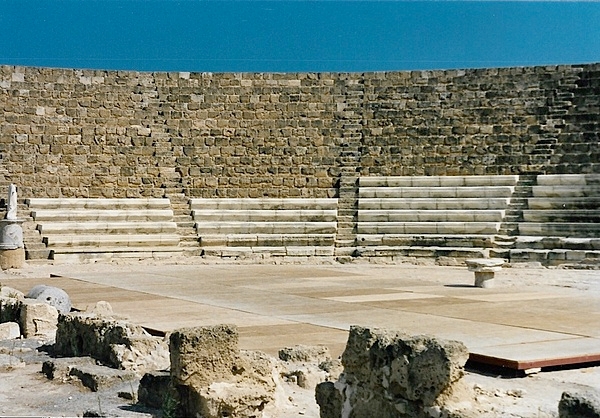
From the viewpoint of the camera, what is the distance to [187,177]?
22078 mm

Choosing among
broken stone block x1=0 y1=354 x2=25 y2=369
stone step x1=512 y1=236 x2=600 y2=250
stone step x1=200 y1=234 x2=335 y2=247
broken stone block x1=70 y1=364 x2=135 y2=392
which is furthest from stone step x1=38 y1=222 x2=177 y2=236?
broken stone block x1=70 y1=364 x2=135 y2=392

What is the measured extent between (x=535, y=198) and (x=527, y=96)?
3.17 metres

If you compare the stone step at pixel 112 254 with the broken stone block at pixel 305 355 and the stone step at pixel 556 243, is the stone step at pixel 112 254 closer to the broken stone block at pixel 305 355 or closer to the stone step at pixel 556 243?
the stone step at pixel 556 243

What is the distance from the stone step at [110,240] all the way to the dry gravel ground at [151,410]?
1153cm

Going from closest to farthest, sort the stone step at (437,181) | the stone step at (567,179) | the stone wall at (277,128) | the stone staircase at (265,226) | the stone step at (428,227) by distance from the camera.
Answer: the stone step at (428,227) < the stone step at (567,179) < the stone staircase at (265,226) < the stone step at (437,181) < the stone wall at (277,128)

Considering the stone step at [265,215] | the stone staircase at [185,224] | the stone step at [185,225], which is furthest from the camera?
the stone step at [265,215]

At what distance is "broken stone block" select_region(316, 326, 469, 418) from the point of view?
4.63 metres

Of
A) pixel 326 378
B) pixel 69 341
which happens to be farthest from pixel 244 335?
pixel 326 378

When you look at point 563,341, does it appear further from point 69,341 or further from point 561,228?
point 561,228

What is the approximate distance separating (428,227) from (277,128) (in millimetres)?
5216

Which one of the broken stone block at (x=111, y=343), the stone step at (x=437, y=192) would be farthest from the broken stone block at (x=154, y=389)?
the stone step at (x=437, y=192)

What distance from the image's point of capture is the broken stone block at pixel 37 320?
915cm

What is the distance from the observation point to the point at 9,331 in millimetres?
9062

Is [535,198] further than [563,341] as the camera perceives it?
Yes
